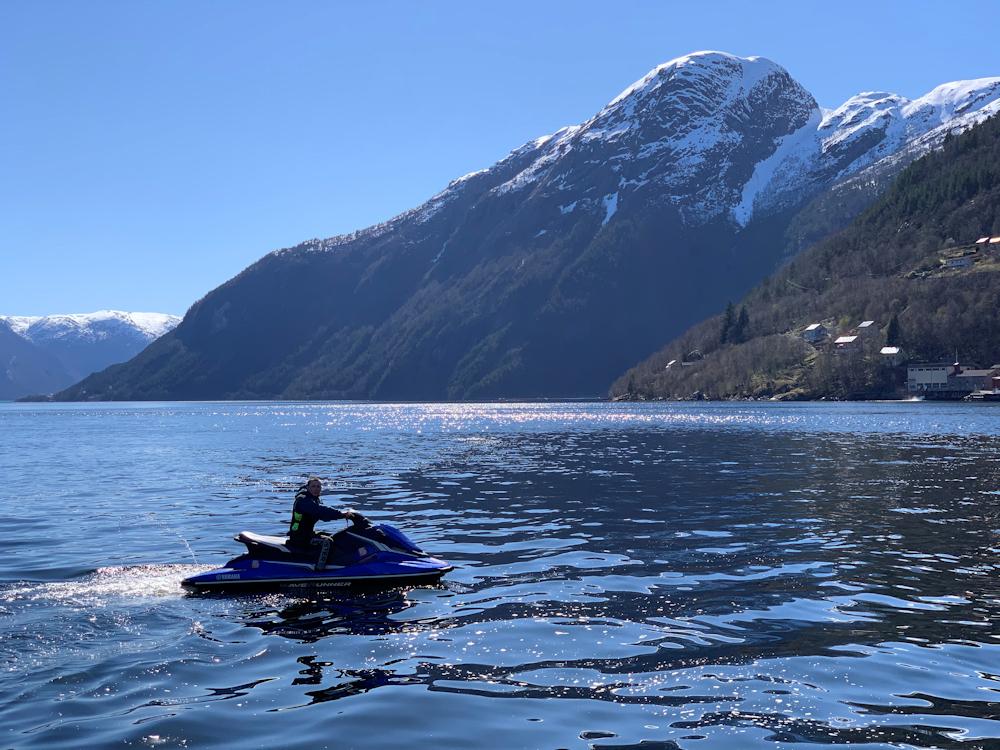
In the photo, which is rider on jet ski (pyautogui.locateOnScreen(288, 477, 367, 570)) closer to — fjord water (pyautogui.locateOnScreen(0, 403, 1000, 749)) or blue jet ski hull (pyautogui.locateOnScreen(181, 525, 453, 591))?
blue jet ski hull (pyautogui.locateOnScreen(181, 525, 453, 591))

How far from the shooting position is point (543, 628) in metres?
20.3

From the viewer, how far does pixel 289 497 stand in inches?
1946

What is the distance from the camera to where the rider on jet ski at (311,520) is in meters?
25.1

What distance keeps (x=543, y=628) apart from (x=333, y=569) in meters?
7.32

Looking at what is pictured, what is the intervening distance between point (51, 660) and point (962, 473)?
168 ft

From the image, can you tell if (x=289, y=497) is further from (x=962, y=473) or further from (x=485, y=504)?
(x=962, y=473)

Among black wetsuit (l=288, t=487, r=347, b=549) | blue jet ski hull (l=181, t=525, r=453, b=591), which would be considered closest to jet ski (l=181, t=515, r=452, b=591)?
blue jet ski hull (l=181, t=525, r=453, b=591)

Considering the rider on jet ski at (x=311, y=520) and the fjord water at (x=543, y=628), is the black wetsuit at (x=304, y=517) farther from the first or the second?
the fjord water at (x=543, y=628)

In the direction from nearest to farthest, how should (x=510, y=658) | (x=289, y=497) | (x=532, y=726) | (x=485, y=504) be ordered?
1. (x=532, y=726)
2. (x=510, y=658)
3. (x=485, y=504)
4. (x=289, y=497)

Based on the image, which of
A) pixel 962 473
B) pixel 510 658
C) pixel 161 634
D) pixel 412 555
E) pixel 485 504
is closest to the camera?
pixel 510 658

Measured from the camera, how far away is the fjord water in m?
14.4

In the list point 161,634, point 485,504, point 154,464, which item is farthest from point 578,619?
point 154,464

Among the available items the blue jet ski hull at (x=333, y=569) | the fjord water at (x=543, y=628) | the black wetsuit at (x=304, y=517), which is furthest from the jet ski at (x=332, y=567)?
the fjord water at (x=543, y=628)

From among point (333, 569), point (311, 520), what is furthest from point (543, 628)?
point (311, 520)
